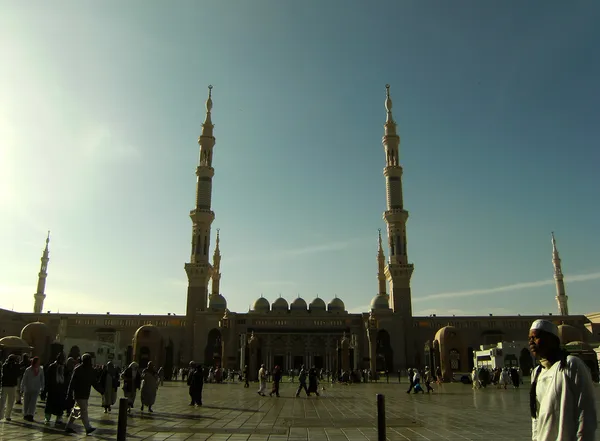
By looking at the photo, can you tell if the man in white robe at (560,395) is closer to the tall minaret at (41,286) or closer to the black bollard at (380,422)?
the black bollard at (380,422)

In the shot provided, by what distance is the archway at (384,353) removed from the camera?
51062 millimetres

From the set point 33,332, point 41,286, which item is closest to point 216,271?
point 41,286

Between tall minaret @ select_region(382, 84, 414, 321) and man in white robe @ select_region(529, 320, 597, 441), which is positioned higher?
tall minaret @ select_region(382, 84, 414, 321)

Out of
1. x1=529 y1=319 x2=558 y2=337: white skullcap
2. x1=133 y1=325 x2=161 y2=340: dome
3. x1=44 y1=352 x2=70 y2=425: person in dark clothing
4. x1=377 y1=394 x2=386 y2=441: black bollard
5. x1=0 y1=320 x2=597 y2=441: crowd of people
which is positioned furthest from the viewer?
x1=133 y1=325 x2=161 y2=340: dome

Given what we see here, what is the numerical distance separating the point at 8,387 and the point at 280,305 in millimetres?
48118

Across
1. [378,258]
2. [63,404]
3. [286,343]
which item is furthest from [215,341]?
[63,404]

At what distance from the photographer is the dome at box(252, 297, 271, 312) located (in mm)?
58812

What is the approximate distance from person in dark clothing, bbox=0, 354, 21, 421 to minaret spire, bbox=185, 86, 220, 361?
136 feet

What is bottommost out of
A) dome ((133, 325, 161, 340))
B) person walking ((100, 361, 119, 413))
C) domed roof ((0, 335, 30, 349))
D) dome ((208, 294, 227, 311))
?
person walking ((100, 361, 119, 413))

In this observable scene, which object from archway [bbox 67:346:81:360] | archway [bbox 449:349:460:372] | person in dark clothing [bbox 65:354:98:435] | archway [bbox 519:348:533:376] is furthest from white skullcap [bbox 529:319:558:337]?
archway [bbox 67:346:81:360]

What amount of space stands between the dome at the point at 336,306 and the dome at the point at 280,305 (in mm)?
5349

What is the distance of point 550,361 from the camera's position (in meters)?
3.55

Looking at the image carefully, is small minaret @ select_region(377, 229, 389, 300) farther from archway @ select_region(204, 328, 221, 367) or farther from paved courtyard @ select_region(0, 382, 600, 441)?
paved courtyard @ select_region(0, 382, 600, 441)

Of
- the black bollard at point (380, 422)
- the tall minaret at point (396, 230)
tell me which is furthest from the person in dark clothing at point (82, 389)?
the tall minaret at point (396, 230)
